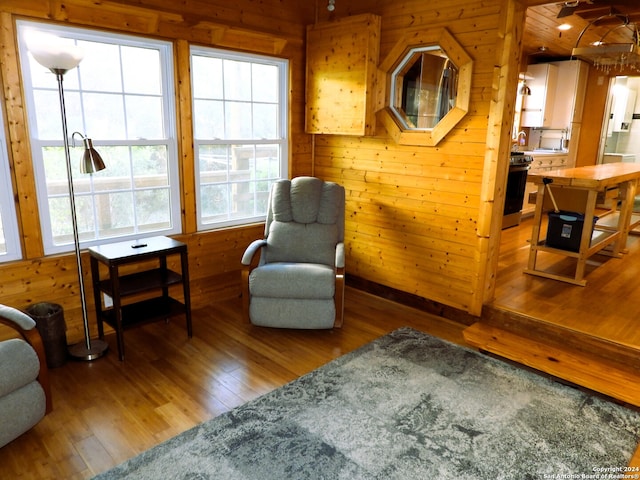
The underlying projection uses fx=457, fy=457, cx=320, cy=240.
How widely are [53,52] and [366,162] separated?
2503 mm

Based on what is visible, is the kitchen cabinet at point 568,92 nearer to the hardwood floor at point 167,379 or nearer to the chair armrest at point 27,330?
the hardwood floor at point 167,379

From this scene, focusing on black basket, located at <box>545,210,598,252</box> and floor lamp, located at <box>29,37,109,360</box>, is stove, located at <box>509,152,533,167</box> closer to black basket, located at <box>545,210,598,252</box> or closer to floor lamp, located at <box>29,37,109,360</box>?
black basket, located at <box>545,210,598,252</box>

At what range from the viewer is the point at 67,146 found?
8.78ft

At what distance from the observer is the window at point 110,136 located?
2906mm

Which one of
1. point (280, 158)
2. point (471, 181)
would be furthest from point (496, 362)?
point (280, 158)

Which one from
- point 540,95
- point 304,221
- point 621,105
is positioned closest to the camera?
point 304,221

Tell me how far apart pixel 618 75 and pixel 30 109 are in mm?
8153

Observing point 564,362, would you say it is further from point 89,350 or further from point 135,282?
point 89,350

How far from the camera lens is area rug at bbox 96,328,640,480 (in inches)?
79.8

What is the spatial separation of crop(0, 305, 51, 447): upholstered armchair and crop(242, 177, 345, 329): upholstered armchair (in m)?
1.41

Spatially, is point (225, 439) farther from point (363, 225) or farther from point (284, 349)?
point (363, 225)

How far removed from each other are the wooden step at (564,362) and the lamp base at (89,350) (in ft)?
8.11

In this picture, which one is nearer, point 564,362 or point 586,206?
point 564,362

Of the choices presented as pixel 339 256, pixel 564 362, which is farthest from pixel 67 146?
pixel 564 362
